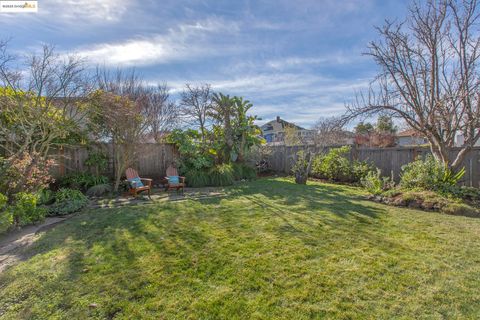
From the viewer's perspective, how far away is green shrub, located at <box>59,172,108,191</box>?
7.71 m

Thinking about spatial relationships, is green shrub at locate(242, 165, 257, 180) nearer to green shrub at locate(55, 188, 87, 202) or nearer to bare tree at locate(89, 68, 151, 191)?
bare tree at locate(89, 68, 151, 191)

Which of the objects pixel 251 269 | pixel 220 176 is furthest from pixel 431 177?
pixel 220 176

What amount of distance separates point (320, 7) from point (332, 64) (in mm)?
3245

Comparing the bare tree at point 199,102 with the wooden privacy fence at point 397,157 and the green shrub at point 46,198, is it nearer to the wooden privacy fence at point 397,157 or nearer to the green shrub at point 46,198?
the wooden privacy fence at point 397,157

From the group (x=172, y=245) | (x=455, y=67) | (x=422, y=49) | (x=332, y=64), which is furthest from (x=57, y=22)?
(x=455, y=67)

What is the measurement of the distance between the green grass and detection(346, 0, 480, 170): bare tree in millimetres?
3172

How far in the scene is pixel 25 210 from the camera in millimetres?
4445

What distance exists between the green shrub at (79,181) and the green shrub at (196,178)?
3.11 metres

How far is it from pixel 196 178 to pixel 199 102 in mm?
4391

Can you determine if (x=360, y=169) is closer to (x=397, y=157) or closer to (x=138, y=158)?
(x=397, y=157)

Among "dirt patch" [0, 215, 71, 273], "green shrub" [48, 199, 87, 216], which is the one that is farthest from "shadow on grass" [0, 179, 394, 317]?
"green shrub" [48, 199, 87, 216]

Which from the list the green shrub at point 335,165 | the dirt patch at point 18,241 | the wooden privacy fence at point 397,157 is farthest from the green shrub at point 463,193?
the dirt patch at point 18,241

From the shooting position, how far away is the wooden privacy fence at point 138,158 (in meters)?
8.21

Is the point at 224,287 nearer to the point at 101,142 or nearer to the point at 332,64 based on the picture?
the point at 101,142
